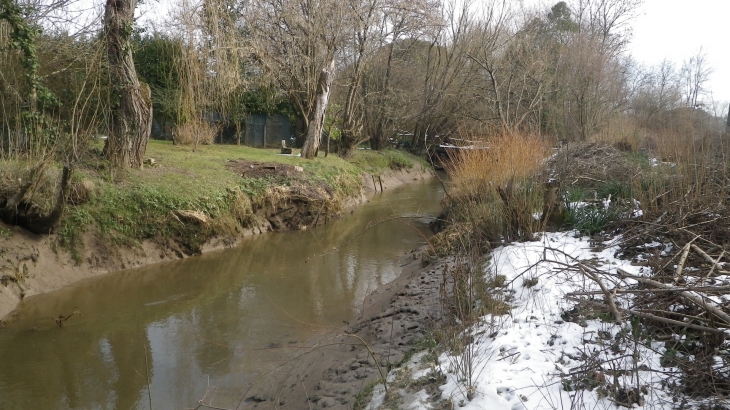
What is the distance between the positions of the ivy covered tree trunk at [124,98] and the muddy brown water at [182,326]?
8.64ft

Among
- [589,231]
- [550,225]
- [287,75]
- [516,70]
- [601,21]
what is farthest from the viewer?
[601,21]

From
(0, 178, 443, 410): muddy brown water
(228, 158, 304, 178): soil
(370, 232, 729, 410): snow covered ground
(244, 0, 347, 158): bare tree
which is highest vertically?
(244, 0, 347, 158): bare tree

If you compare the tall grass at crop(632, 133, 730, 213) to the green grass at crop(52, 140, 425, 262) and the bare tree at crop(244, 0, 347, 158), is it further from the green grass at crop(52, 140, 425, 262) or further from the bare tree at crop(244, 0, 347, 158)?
the bare tree at crop(244, 0, 347, 158)

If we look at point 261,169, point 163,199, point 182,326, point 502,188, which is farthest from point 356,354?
point 261,169

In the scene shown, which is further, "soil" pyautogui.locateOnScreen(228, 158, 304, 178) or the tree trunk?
the tree trunk

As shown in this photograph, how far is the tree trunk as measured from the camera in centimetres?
1827

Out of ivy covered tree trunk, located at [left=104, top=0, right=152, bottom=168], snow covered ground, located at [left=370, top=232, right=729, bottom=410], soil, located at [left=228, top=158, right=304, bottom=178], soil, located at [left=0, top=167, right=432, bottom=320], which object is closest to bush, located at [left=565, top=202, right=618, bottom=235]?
snow covered ground, located at [left=370, top=232, right=729, bottom=410]

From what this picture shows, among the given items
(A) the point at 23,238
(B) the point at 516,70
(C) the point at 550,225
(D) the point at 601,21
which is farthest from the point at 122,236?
(D) the point at 601,21

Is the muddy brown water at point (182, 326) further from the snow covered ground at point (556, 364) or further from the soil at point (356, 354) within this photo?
the snow covered ground at point (556, 364)

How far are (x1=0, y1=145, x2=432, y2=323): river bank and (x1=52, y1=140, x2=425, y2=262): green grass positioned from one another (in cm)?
4

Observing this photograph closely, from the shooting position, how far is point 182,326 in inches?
285

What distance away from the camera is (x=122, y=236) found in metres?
9.39

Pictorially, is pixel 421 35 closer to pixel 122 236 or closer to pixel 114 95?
pixel 114 95

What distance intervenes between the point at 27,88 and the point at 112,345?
5139mm
